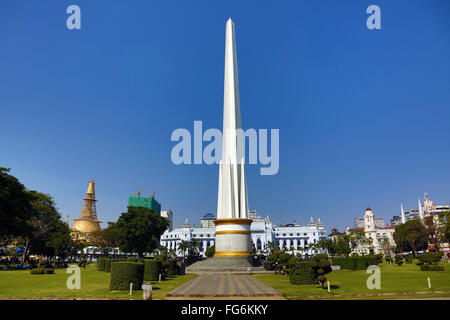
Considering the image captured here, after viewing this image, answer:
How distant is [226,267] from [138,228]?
1283 inches

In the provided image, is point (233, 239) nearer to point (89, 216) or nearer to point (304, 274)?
point (304, 274)

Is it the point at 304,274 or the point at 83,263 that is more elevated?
the point at 304,274

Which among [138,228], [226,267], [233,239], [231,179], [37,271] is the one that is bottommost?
[226,267]

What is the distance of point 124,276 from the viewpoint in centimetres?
1619

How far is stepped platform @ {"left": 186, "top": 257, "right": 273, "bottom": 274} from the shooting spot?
32.8 m

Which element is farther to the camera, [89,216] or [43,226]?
[89,216]

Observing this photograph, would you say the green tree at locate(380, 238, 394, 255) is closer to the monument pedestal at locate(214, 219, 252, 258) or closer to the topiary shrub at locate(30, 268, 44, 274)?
the monument pedestal at locate(214, 219, 252, 258)

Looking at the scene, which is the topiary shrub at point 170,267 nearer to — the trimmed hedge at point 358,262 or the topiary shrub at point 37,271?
the topiary shrub at point 37,271

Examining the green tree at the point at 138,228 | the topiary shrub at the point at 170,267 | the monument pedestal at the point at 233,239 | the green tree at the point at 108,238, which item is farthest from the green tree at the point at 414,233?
the green tree at the point at 108,238

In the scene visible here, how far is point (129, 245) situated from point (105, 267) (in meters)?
28.0

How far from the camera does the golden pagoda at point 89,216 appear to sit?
111 metres

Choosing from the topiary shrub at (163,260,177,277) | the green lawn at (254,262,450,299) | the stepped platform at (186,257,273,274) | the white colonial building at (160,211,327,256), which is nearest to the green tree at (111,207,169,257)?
the stepped platform at (186,257,273,274)

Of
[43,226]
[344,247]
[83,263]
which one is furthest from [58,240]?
[344,247]
